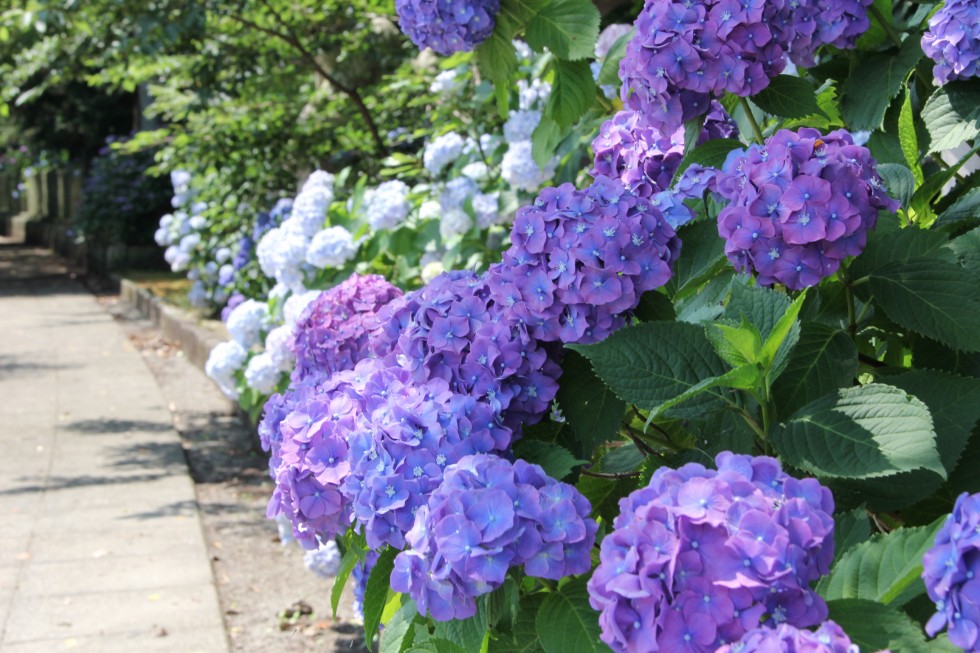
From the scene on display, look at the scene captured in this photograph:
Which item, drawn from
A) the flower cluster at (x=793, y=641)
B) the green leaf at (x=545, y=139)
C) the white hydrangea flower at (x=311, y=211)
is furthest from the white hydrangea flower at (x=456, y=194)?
the flower cluster at (x=793, y=641)

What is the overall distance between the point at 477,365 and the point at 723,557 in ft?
1.69

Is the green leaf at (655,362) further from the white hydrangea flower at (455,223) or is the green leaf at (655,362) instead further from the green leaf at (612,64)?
the white hydrangea flower at (455,223)

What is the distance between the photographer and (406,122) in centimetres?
678

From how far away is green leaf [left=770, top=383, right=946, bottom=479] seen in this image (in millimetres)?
1148

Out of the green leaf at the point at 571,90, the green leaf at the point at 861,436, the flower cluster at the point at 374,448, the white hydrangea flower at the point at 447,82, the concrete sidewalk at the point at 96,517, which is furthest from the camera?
the white hydrangea flower at the point at 447,82

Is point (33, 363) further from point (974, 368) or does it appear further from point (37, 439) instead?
point (974, 368)

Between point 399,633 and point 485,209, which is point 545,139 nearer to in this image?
point 485,209

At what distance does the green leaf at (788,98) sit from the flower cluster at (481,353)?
0.50 meters

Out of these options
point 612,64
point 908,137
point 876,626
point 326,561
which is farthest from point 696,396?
point 326,561

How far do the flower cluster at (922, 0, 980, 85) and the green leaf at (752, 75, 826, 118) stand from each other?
0.17m

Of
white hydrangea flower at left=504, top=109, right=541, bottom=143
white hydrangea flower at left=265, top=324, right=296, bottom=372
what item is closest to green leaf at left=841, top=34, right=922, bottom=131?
white hydrangea flower at left=504, top=109, right=541, bottom=143

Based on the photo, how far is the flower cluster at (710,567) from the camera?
3.06ft

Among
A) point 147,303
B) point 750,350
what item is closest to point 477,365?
point 750,350

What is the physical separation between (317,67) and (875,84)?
186 inches
